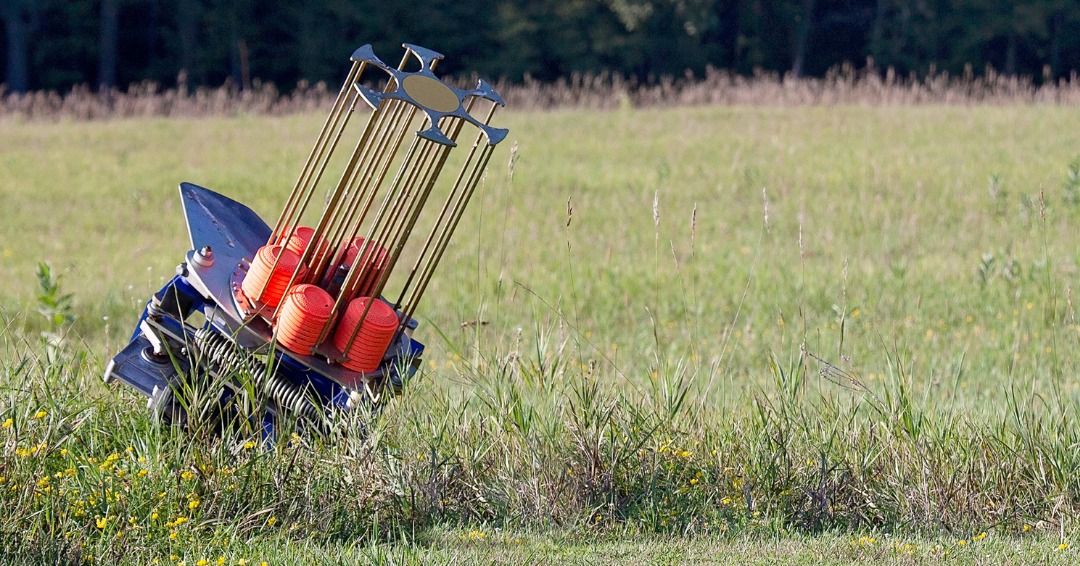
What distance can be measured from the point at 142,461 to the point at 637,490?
1.62m

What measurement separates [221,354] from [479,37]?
35406 mm

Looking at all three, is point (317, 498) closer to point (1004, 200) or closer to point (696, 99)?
point (1004, 200)

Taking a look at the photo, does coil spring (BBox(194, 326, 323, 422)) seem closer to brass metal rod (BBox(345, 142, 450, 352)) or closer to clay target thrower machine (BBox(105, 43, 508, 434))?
clay target thrower machine (BBox(105, 43, 508, 434))

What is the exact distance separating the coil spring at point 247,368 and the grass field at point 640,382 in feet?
0.57

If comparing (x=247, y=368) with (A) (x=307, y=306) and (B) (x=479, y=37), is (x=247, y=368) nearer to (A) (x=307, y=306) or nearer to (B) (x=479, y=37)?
(A) (x=307, y=306)

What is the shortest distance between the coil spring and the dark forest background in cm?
3222

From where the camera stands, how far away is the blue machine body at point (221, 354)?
4.24 meters

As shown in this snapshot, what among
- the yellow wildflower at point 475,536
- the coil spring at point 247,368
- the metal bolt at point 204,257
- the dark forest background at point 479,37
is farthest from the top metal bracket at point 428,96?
the dark forest background at point 479,37

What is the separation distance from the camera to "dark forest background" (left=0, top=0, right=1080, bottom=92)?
3647cm

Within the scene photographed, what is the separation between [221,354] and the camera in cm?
430

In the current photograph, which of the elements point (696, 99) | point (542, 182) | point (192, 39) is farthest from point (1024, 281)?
point (192, 39)

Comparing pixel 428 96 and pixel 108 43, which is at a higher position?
pixel 428 96

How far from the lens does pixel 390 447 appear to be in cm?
448

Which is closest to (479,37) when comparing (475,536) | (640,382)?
(640,382)
